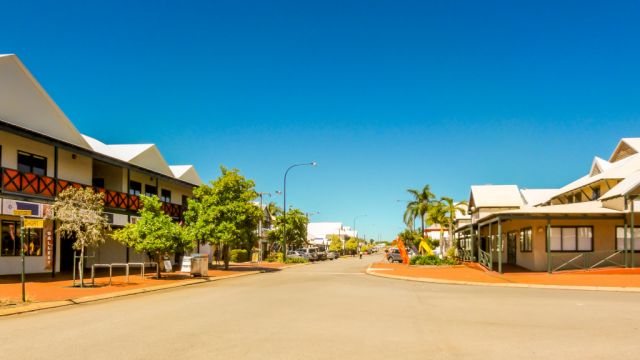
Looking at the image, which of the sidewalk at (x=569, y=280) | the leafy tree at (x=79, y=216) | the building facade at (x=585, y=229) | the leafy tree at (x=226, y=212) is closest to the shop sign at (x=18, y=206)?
the leafy tree at (x=79, y=216)

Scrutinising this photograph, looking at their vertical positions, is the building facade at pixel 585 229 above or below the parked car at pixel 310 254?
above

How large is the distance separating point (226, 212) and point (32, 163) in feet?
38.6

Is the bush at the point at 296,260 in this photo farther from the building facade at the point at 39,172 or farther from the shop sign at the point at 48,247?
the shop sign at the point at 48,247

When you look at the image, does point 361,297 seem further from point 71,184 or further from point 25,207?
point 71,184

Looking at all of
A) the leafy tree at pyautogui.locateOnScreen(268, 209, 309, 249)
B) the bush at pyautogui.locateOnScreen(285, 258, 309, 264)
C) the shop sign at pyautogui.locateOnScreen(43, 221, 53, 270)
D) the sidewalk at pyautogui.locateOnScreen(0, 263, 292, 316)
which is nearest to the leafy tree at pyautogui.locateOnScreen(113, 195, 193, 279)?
the sidewalk at pyautogui.locateOnScreen(0, 263, 292, 316)

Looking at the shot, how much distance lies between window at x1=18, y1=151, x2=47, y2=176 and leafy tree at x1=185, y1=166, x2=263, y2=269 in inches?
370

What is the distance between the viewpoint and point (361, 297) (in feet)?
59.9

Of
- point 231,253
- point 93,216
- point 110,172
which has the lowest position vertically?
point 231,253

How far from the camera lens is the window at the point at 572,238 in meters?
31.1

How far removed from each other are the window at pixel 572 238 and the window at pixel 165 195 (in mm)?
27540

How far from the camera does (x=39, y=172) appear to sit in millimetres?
28031

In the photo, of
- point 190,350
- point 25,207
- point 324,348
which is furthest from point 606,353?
point 25,207

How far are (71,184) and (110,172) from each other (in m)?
7.73

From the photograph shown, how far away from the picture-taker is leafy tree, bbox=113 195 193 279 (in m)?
26.1
